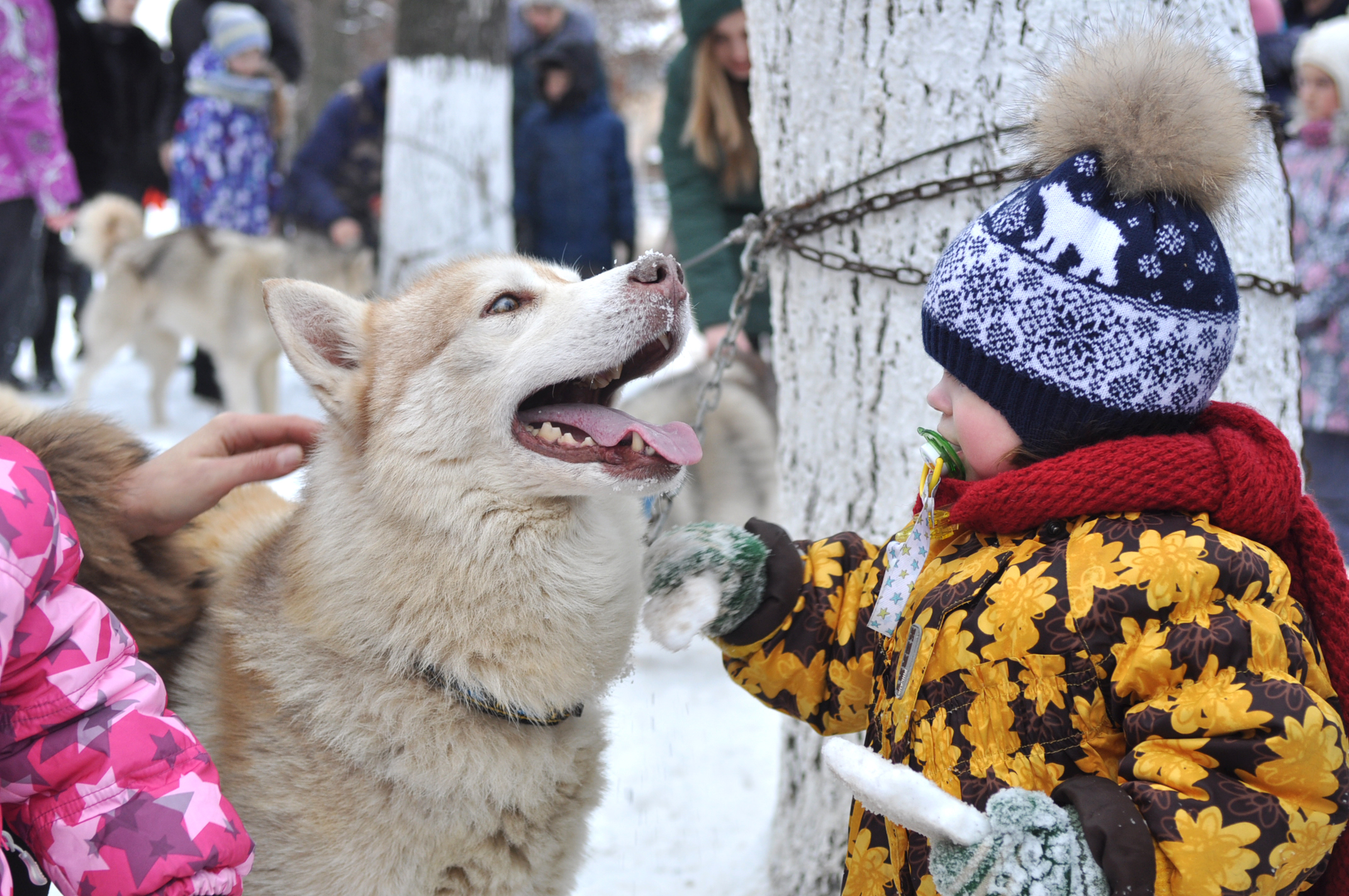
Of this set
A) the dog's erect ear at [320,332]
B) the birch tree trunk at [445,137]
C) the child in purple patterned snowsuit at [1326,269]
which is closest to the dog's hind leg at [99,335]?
the birch tree trunk at [445,137]

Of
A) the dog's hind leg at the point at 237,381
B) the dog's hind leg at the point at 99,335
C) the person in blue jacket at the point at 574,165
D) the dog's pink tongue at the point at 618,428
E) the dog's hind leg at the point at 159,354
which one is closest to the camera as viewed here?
the dog's pink tongue at the point at 618,428

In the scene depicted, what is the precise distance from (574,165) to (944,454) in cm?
546

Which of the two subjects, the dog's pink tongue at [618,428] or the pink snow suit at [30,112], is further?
the pink snow suit at [30,112]

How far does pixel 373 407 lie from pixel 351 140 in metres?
5.80

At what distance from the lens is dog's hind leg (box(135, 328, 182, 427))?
7.31m

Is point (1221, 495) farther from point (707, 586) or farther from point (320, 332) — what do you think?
point (320, 332)

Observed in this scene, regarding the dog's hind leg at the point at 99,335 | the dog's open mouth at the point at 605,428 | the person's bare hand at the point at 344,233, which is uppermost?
the dog's open mouth at the point at 605,428

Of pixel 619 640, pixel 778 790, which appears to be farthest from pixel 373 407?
pixel 778 790

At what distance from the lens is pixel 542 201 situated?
6758mm

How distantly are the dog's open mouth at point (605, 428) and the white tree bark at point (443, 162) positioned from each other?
427 cm

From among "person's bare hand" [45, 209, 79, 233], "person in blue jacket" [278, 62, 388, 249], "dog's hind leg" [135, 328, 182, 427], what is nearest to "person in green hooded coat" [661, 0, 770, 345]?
"person's bare hand" [45, 209, 79, 233]

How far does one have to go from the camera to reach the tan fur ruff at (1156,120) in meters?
1.39

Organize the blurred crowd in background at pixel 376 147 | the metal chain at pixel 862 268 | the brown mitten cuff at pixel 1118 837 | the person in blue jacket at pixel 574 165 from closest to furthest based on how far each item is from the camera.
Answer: the brown mitten cuff at pixel 1118 837, the metal chain at pixel 862 268, the blurred crowd in background at pixel 376 147, the person in blue jacket at pixel 574 165

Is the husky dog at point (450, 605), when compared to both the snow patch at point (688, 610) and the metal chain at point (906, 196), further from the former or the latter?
the metal chain at point (906, 196)
